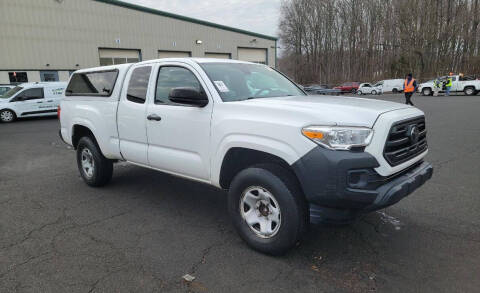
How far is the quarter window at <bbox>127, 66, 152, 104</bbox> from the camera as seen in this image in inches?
170

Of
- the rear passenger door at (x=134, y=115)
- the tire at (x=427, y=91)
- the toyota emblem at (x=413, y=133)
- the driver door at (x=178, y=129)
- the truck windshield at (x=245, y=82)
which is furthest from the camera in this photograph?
the tire at (x=427, y=91)

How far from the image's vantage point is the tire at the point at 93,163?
5191mm

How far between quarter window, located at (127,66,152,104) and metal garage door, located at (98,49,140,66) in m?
26.1

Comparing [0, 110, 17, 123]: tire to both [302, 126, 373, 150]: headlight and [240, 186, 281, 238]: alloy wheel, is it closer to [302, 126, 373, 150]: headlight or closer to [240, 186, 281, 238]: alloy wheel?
[240, 186, 281, 238]: alloy wheel

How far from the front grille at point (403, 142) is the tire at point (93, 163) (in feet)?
13.7

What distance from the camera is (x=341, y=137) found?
2703 mm

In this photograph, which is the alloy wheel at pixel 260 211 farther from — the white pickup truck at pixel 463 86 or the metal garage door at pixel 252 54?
the metal garage door at pixel 252 54

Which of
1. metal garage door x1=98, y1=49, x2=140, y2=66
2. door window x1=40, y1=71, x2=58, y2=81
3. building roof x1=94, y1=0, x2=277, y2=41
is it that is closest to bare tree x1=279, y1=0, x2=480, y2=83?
building roof x1=94, y1=0, x2=277, y2=41

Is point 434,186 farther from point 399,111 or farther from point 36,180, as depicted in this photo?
point 36,180

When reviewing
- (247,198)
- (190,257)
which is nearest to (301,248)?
(247,198)

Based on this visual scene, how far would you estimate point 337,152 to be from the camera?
2.65 metres

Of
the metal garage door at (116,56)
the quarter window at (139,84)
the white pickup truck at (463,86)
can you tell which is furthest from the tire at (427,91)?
the quarter window at (139,84)

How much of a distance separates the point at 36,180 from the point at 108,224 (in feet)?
9.72

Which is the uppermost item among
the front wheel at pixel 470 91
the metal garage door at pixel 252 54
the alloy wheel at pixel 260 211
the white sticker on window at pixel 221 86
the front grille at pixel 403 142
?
the metal garage door at pixel 252 54
